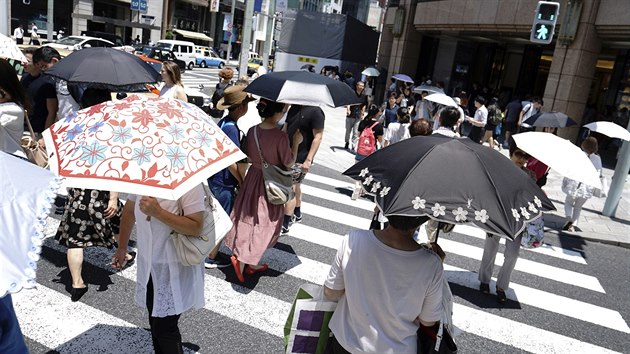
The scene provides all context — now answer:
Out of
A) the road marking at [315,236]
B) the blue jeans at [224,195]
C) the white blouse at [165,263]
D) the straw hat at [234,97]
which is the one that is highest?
the straw hat at [234,97]

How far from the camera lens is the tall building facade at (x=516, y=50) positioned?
596 inches

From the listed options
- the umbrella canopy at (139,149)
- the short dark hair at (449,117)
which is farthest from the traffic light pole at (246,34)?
the umbrella canopy at (139,149)

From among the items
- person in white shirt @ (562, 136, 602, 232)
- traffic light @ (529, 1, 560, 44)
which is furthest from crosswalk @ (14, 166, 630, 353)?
traffic light @ (529, 1, 560, 44)

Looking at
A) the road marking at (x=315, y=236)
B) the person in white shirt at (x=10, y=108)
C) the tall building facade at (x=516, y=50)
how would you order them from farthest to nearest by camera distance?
the tall building facade at (x=516, y=50), the road marking at (x=315, y=236), the person in white shirt at (x=10, y=108)

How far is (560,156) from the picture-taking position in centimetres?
473

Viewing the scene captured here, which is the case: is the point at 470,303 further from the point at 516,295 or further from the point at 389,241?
the point at 389,241

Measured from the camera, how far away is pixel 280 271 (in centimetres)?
547

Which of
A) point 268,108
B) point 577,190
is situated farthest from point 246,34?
point 268,108

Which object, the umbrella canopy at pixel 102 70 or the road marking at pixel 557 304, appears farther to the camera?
the road marking at pixel 557 304

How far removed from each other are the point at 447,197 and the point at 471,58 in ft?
85.9

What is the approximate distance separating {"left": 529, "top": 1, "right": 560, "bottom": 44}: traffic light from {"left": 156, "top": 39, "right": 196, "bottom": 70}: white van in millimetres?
29924

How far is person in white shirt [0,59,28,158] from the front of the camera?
13.3 ft

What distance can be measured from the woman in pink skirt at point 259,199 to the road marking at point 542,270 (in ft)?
10.2

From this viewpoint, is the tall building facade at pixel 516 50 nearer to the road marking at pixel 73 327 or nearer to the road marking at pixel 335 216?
the road marking at pixel 335 216
